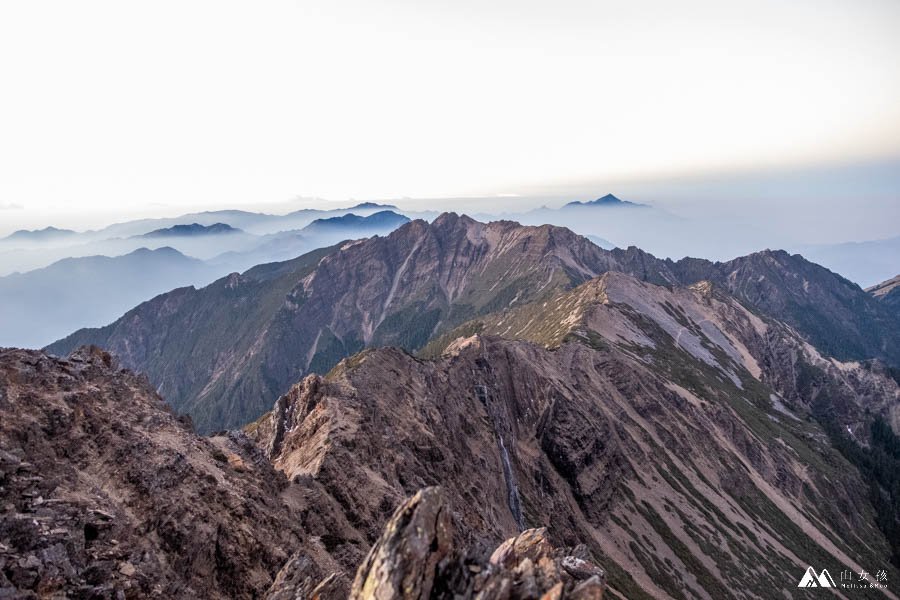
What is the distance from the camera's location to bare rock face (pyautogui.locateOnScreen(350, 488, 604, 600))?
67.6 ft

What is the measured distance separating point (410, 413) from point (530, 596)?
6637cm

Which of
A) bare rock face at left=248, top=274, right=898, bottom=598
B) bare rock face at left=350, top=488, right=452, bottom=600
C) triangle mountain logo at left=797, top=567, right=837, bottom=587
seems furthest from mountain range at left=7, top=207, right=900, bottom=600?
triangle mountain logo at left=797, top=567, right=837, bottom=587

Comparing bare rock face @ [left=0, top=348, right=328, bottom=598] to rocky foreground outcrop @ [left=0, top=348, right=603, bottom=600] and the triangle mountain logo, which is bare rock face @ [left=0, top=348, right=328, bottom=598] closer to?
rocky foreground outcrop @ [left=0, top=348, right=603, bottom=600]

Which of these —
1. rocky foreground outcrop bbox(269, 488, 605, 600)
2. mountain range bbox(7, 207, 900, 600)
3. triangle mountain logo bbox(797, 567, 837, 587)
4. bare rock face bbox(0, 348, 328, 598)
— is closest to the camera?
rocky foreground outcrop bbox(269, 488, 605, 600)

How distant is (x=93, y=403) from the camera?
36688 millimetres

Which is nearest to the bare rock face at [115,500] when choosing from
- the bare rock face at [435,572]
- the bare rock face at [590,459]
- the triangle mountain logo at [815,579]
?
the bare rock face at [435,572]

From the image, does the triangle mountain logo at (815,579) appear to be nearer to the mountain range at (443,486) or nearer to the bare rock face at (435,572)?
the mountain range at (443,486)

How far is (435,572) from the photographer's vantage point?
22016 millimetres

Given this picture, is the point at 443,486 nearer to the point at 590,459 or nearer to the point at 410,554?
the point at 410,554

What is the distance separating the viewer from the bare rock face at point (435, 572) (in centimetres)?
2061

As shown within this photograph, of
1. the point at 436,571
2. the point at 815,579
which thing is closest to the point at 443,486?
the point at 436,571

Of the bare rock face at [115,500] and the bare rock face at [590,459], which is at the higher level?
the bare rock face at [115,500]

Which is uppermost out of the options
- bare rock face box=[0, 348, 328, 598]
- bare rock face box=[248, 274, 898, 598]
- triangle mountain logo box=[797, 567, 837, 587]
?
bare rock face box=[0, 348, 328, 598]

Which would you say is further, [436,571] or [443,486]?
[443,486]
